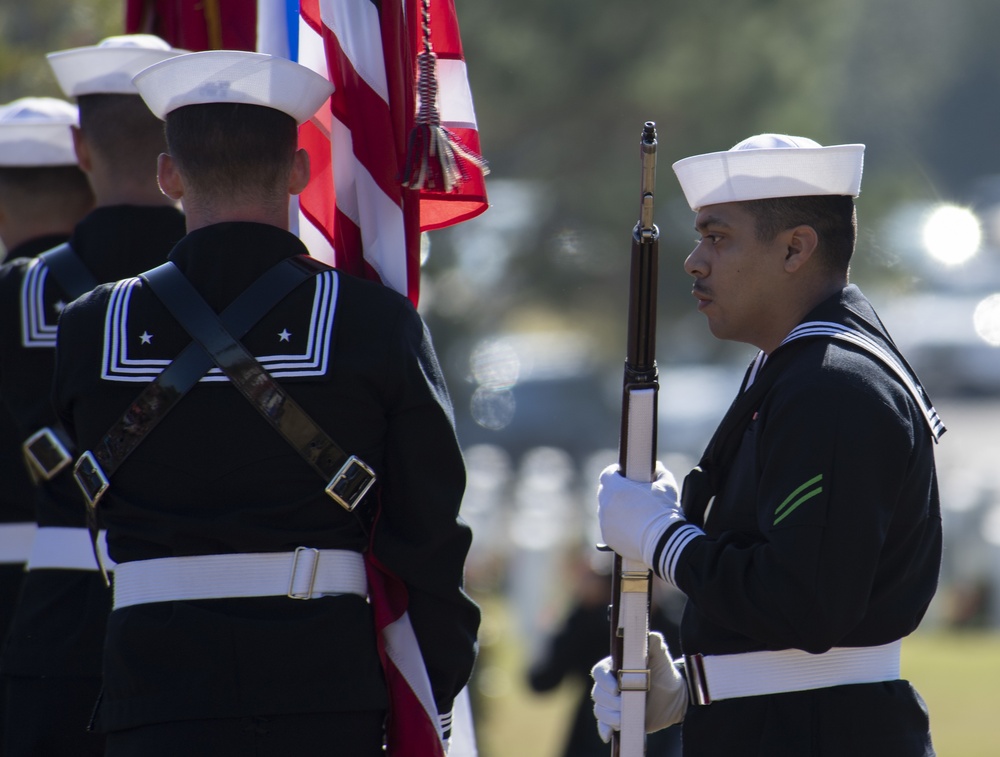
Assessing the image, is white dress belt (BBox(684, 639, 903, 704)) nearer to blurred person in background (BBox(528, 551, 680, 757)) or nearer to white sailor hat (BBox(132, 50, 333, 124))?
white sailor hat (BBox(132, 50, 333, 124))

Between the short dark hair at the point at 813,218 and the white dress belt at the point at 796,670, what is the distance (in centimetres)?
69

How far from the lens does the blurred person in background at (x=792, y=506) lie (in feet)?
7.44

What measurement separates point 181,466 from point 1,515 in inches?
48.0

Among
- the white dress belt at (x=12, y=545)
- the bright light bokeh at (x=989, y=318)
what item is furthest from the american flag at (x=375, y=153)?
the bright light bokeh at (x=989, y=318)

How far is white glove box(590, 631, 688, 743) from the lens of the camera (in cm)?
267

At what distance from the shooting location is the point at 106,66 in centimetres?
331

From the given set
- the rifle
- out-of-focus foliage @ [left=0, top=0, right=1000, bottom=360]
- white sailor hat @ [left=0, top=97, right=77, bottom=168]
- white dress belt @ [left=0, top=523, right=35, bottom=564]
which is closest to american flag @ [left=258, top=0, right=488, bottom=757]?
the rifle

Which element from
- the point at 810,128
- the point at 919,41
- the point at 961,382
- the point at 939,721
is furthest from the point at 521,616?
the point at 961,382

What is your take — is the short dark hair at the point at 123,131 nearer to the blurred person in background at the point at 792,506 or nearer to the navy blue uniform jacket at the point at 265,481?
the navy blue uniform jacket at the point at 265,481

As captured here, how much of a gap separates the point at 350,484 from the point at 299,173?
0.59 metres

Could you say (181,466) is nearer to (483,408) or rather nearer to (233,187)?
(233,187)

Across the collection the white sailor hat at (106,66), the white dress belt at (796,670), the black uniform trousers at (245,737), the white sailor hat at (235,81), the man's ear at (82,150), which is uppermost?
the white sailor hat at (106,66)

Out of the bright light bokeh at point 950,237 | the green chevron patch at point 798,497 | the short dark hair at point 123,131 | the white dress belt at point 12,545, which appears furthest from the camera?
the bright light bokeh at point 950,237

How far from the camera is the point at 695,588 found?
2.37m
